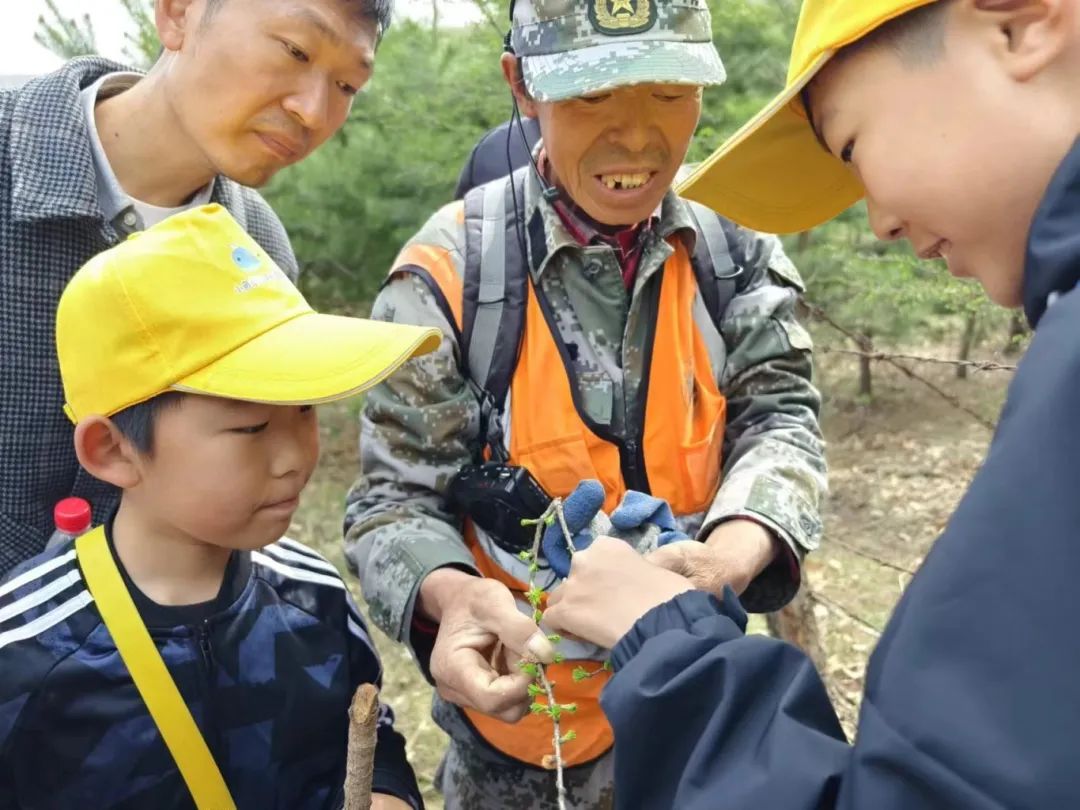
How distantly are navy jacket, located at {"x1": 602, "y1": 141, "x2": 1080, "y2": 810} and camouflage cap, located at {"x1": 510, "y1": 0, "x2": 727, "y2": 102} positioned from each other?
3.57 feet

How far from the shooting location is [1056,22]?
3.62 feet

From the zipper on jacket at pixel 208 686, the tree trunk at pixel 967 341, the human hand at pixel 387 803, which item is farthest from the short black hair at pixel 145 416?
the tree trunk at pixel 967 341

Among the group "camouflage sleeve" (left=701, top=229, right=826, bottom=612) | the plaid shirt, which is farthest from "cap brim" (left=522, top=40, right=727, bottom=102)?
the plaid shirt

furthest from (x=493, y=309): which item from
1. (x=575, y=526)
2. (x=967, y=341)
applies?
(x=967, y=341)

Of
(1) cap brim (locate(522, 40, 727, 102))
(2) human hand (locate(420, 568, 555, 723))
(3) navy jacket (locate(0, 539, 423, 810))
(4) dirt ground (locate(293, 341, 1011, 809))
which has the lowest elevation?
(4) dirt ground (locate(293, 341, 1011, 809))

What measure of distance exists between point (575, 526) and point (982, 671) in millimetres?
957

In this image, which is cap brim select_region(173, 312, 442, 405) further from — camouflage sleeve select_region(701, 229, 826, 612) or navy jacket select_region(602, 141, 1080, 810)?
navy jacket select_region(602, 141, 1080, 810)

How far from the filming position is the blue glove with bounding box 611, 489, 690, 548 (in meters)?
1.76

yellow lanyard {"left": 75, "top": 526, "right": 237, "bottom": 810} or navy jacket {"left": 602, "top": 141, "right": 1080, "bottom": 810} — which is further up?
navy jacket {"left": 602, "top": 141, "right": 1080, "bottom": 810}

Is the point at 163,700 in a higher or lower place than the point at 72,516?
lower

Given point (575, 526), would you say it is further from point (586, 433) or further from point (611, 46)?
point (611, 46)

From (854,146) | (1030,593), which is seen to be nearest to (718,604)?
(1030,593)

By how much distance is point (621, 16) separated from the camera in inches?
80.4

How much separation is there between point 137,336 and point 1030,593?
154 cm
